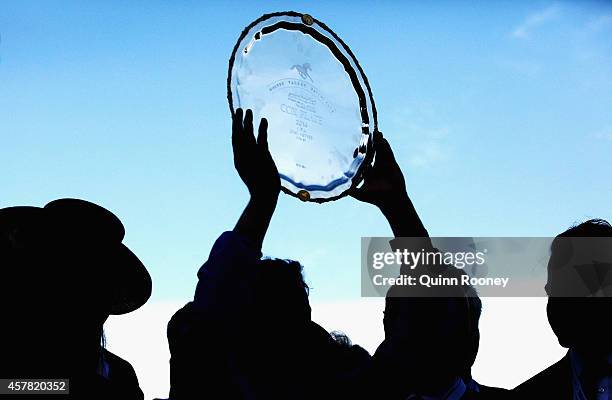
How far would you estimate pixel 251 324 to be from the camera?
8.06 feet

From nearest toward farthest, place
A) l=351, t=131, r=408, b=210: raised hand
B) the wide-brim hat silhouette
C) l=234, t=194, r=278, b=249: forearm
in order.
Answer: the wide-brim hat silhouette, l=234, t=194, r=278, b=249: forearm, l=351, t=131, r=408, b=210: raised hand

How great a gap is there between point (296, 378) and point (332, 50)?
1410 mm

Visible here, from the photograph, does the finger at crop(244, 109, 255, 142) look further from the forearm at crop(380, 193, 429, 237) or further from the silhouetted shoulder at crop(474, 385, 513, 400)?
the silhouetted shoulder at crop(474, 385, 513, 400)

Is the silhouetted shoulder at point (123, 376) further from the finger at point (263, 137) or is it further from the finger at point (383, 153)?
the finger at point (383, 153)

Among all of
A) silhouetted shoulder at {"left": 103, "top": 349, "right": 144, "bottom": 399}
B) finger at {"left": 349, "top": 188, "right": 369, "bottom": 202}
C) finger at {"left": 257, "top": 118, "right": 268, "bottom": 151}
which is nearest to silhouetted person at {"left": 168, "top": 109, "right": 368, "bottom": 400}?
finger at {"left": 257, "top": 118, "right": 268, "bottom": 151}

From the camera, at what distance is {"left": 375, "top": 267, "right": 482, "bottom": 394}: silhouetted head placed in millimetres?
2527

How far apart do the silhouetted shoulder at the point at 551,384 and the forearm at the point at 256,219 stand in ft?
4.38

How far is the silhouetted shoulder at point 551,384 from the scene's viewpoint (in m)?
2.80

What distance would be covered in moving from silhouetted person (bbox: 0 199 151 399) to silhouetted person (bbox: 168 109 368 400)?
30 cm

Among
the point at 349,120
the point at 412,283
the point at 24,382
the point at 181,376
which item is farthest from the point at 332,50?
the point at 24,382

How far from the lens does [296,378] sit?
2502 millimetres

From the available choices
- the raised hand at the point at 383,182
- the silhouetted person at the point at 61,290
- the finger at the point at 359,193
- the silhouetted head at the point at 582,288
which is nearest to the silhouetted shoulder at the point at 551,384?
the silhouetted head at the point at 582,288

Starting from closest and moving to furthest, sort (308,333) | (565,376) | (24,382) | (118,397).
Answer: (24,382) → (118,397) → (308,333) → (565,376)

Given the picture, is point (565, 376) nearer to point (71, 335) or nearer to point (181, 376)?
point (181, 376)
